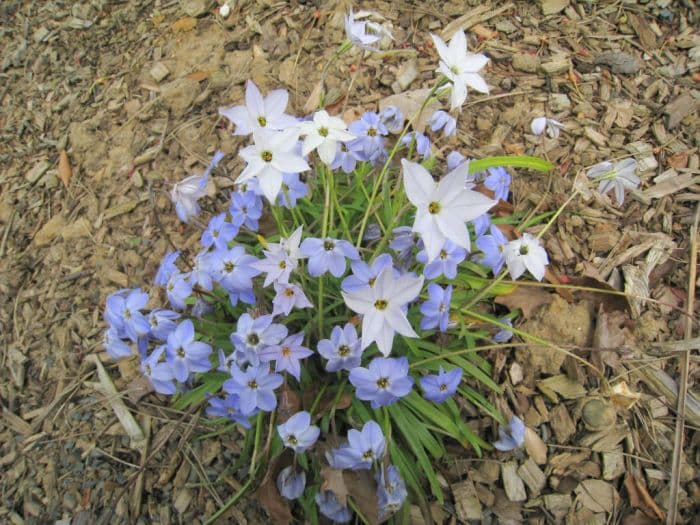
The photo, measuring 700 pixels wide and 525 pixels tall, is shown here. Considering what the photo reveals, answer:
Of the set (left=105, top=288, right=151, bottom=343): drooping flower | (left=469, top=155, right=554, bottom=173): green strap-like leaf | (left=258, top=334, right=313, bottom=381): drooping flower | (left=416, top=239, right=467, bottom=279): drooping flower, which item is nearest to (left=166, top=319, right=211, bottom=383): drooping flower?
(left=105, top=288, right=151, bottom=343): drooping flower

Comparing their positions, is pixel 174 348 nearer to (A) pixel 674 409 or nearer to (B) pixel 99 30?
(A) pixel 674 409

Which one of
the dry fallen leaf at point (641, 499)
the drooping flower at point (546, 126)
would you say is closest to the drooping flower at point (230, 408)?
the dry fallen leaf at point (641, 499)

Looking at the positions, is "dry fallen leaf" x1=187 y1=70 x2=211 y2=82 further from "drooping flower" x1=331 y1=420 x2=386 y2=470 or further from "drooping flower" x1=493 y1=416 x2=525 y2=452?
"drooping flower" x1=493 y1=416 x2=525 y2=452

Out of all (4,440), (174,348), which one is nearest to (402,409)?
(174,348)

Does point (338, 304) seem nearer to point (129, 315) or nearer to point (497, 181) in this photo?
point (129, 315)

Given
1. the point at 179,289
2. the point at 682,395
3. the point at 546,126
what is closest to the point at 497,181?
the point at 546,126
